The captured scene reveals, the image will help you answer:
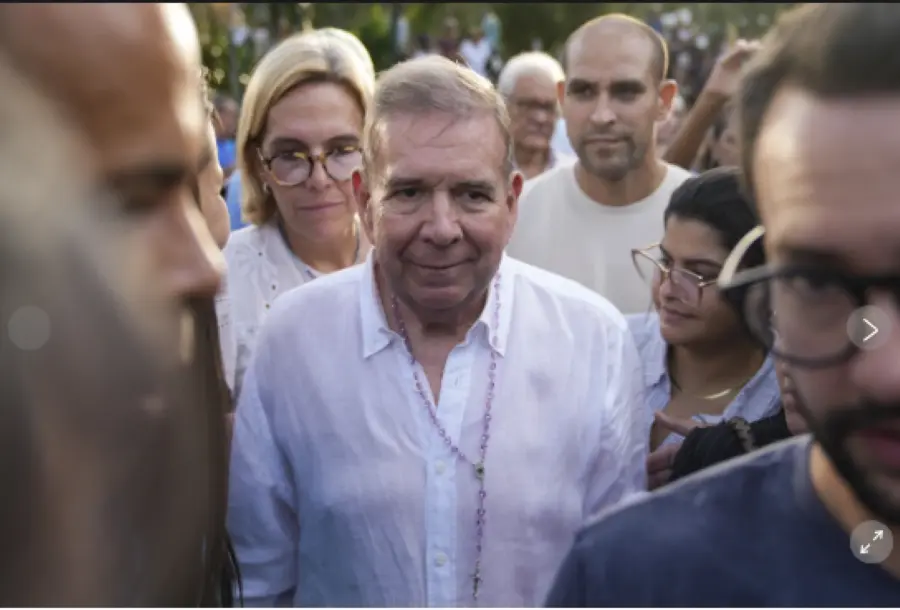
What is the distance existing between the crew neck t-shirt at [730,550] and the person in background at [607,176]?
2.25m

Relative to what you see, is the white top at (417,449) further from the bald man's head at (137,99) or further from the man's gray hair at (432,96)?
the bald man's head at (137,99)

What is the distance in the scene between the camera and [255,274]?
10.2ft

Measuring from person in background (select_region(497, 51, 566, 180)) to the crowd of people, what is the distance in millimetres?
958

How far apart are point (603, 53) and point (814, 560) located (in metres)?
3.19

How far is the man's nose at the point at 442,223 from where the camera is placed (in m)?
2.18

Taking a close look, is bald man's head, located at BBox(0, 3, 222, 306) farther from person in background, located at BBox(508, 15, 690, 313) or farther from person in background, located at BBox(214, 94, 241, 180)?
person in background, located at BBox(214, 94, 241, 180)

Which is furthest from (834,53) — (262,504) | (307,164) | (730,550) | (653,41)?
(653,41)

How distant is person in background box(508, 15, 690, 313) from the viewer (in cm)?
367

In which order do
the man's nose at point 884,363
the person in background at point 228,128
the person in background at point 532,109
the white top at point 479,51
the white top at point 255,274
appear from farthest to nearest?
the white top at point 479,51 < the person in background at point 228,128 < the person in background at point 532,109 < the white top at point 255,274 < the man's nose at point 884,363

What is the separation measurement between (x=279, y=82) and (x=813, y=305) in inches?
90.5

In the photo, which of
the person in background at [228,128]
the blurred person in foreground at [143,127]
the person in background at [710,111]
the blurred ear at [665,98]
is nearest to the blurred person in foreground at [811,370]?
the blurred person in foreground at [143,127]

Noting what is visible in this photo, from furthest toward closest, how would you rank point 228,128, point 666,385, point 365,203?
point 228,128 < point 666,385 < point 365,203

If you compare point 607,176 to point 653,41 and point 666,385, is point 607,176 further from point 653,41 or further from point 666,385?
point 666,385

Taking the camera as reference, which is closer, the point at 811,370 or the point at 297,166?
the point at 811,370
